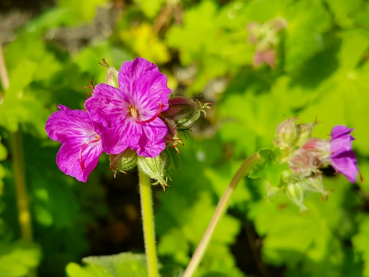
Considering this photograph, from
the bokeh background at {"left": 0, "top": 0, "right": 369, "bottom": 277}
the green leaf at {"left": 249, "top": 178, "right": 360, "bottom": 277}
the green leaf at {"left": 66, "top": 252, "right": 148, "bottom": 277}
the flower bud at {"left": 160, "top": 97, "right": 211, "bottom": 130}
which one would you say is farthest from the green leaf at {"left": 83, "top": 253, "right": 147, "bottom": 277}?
the green leaf at {"left": 249, "top": 178, "right": 360, "bottom": 277}

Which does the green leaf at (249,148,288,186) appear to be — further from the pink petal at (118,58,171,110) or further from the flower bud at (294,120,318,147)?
the pink petal at (118,58,171,110)

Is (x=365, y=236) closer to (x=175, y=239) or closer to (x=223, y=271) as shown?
(x=223, y=271)

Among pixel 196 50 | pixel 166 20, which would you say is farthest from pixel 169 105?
pixel 166 20

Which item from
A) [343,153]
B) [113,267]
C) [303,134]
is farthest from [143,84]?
[113,267]

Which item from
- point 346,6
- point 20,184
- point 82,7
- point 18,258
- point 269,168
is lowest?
point 269,168

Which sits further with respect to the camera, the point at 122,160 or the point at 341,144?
the point at 341,144

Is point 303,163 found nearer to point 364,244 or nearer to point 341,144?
point 341,144

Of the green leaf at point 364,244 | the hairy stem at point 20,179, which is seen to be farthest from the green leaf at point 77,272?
the green leaf at point 364,244
